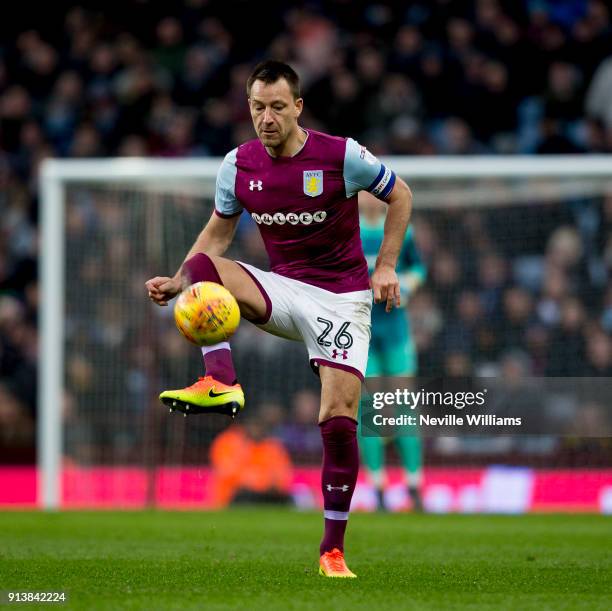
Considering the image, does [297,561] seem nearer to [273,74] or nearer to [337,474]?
[337,474]

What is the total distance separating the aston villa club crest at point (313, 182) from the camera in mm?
5688

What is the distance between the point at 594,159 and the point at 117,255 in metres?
3.98

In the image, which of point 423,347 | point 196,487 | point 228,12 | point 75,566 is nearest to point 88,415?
point 196,487

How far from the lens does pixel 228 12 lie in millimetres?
15922

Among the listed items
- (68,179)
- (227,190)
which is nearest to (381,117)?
(68,179)

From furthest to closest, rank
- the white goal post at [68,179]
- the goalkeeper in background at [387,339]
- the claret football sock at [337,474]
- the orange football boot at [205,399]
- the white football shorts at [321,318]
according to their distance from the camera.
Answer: the white goal post at [68,179] < the goalkeeper in background at [387,339] < the white football shorts at [321,318] < the claret football sock at [337,474] < the orange football boot at [205,399]

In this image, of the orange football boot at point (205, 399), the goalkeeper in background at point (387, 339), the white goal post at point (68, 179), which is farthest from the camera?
the white goal post at point (68, 179)

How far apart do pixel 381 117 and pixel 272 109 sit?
342 inches

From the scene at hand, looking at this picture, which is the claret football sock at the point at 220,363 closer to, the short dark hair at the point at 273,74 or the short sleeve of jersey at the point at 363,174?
the short sleeve of jersey at the point at 363,174

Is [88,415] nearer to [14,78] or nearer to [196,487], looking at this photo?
[196,487]

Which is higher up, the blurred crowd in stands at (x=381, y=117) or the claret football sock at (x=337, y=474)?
the blurred crowd in stands at (x=381, y=117)

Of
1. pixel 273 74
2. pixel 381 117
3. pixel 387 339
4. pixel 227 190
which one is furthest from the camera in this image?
pixel 381 117

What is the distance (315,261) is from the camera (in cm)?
579

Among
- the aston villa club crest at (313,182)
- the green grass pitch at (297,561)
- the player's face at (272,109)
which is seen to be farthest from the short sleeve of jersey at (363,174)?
the green grass pitch at (297,561)
